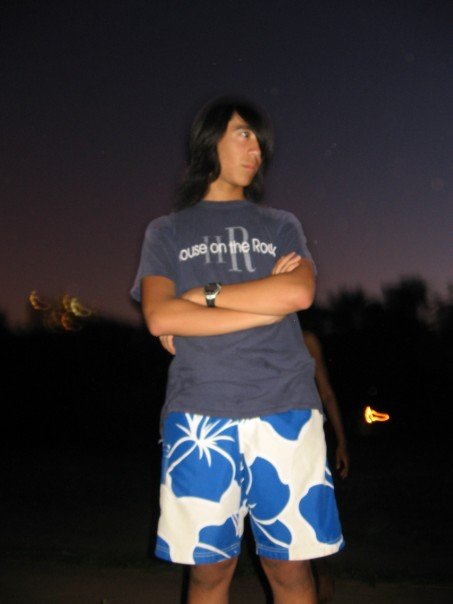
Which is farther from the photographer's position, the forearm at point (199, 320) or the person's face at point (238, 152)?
the person's face at point (238, 152)

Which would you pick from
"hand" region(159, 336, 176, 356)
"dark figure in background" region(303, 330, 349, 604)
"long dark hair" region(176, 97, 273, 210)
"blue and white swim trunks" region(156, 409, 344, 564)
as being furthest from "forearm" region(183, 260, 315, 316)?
"dark figure in background" region(303, 330, 349, 604)

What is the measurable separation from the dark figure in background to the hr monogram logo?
1.29m

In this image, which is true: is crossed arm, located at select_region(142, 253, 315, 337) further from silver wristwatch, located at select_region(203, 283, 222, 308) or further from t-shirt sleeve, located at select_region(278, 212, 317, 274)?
t-shirt sleeve, located at select_region(278, 212, 317, 274)

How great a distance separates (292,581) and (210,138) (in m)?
1.68

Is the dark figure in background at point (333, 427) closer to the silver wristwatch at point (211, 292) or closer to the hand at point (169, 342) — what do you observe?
the hand at point (169, 342)

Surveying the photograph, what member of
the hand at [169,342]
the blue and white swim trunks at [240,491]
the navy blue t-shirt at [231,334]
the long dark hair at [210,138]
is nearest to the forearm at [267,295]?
the navy blue t-shirt at [231,334]

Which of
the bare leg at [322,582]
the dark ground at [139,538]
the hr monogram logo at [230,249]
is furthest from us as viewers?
the dark ground at [139,538]

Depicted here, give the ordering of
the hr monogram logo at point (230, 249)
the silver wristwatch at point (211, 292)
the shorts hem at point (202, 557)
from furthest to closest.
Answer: the hr monogram logo at point (230, 249) → the silver wristwatch at point (211, 292) → the shorts hem at point (202, 557)

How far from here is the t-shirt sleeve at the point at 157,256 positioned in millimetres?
2490

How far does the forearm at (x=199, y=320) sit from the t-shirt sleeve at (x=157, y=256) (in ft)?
0.64

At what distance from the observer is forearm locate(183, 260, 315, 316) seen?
2279 millimetres

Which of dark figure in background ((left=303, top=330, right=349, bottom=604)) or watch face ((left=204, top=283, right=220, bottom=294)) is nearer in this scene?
watch face ((left=204, top=283, right=220, bottom=294))

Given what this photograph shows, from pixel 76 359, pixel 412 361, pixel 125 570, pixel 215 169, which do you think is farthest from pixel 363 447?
pixel 76 359

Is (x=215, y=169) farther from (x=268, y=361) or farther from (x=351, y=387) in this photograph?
(x=351, y=387)
